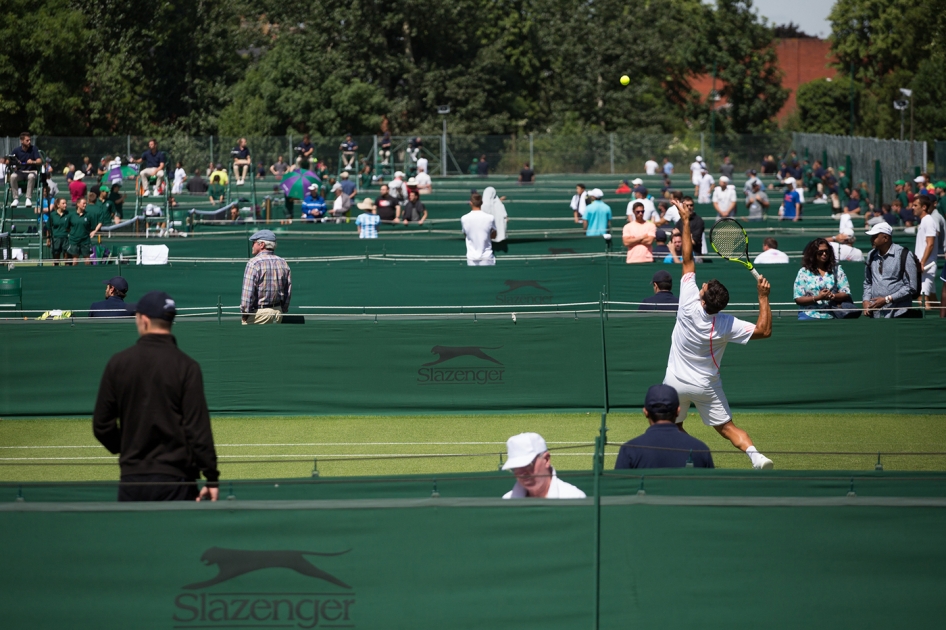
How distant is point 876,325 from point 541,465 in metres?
7.53

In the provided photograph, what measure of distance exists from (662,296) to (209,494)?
8.31 meters

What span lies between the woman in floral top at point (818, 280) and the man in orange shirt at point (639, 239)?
16.3 ft

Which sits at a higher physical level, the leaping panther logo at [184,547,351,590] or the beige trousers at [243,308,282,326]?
the beige trousers at [243,308,282,326]

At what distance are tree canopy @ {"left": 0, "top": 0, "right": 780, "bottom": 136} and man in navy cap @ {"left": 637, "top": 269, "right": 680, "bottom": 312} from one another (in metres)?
41.1

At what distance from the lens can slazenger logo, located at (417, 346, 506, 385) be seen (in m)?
12.8

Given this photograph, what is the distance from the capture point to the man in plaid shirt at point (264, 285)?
42.4ft

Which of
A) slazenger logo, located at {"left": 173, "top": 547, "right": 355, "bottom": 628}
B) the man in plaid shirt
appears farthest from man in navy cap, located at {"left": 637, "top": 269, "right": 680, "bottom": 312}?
slazenger logo, located at {"left": 173, "top": 547, "right": 355, "bottom": 628}

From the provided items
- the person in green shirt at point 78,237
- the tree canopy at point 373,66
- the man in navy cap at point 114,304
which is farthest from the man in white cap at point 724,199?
the tree canopy at point 373,66

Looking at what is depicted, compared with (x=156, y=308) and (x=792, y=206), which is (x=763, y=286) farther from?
(x=792, y=206)

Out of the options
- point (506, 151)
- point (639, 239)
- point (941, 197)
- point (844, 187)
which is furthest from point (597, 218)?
point (506, 151)

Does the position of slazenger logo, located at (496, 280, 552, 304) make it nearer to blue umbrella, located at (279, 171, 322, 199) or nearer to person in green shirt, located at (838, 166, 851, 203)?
blue umbrella, located at (279, 171, 322, 199)

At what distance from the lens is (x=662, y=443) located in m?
7.14

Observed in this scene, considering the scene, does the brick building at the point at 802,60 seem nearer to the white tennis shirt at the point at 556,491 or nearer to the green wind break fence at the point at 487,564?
the white tennis shirt at the point at 556,491

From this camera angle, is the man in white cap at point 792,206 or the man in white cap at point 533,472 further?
the man in white cap at point 792,206
